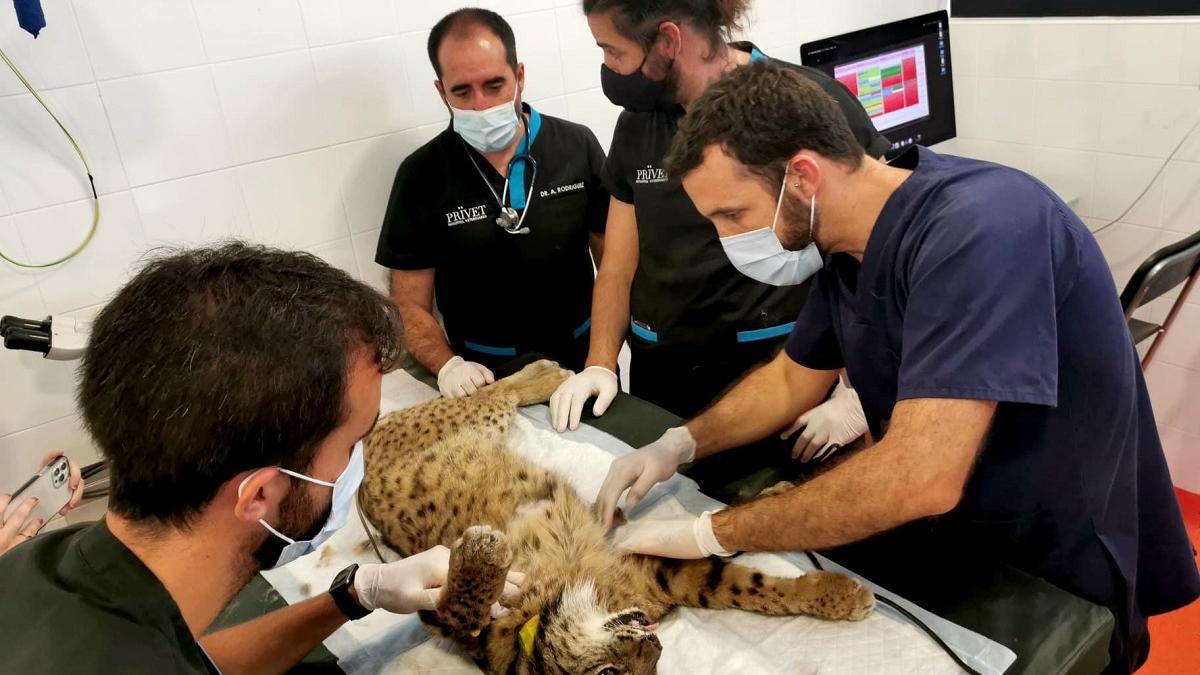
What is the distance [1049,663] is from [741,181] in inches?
37.0

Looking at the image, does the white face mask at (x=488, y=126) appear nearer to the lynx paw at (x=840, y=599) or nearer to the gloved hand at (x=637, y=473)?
the gloved hand at (x=637, y=473)

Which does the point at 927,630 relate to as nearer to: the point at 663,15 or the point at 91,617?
the point at 91,617

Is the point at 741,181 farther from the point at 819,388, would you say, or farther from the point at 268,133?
the point at 268,133

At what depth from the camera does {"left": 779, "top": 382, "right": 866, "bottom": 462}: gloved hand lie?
2.00 metres

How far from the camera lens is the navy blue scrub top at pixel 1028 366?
49.9 inches

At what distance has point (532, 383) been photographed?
228 centimetres

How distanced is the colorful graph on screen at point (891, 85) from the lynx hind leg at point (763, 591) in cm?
238

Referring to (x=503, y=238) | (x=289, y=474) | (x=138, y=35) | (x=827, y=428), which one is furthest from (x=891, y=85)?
(x=289, y=474)

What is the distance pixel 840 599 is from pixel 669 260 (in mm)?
1243

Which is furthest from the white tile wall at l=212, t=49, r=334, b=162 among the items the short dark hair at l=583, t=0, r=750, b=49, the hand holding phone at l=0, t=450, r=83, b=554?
the hand holding phone at l=0, t=450, r=83, b=554

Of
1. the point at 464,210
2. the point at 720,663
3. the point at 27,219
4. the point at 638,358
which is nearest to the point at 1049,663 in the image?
the point at 720,663

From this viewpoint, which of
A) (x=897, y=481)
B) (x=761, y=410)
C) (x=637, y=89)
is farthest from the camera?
(x=637, y=89)

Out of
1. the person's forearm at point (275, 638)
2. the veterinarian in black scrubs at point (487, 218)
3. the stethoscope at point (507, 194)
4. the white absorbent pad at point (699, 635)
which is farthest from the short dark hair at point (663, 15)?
the person's forearm at point (275, 638)

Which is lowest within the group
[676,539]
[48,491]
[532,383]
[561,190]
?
[676,539]
